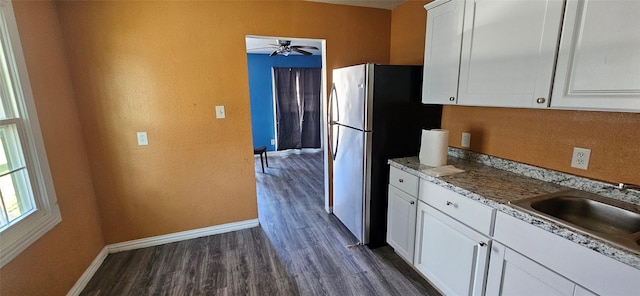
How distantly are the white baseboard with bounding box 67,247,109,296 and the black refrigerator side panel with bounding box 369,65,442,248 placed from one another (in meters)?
2.31

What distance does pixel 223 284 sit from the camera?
2.03 meters

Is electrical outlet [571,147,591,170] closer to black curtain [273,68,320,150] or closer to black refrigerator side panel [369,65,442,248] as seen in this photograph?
black refrigerator side panel [369,65,442,248]

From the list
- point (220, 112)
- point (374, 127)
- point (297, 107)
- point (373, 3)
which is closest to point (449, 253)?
point (374, 127)

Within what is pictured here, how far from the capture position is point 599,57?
3.67 ft

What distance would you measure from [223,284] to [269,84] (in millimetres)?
4475

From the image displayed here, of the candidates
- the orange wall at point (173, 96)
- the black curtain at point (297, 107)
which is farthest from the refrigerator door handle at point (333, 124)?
the black curtain at point (297, 107)

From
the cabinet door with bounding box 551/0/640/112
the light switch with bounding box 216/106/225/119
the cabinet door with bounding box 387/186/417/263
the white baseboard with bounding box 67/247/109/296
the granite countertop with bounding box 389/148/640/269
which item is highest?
the cabinet door with bounding box 551/0/640/112

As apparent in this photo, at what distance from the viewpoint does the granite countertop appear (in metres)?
1.02

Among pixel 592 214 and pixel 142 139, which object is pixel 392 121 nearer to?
pixel 592 214

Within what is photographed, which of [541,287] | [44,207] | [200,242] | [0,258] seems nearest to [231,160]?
[200,242]

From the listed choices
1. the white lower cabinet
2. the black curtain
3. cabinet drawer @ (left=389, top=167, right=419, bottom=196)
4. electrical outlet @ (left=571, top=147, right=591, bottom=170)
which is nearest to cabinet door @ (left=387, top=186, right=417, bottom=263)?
cabinet drawer @ (left=389, top=167, right=419, bottom=196)

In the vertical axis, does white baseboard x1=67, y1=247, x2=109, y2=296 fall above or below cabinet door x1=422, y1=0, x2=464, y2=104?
below

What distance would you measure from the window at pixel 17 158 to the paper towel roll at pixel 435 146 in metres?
2.56

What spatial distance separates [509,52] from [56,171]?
2.98 m
